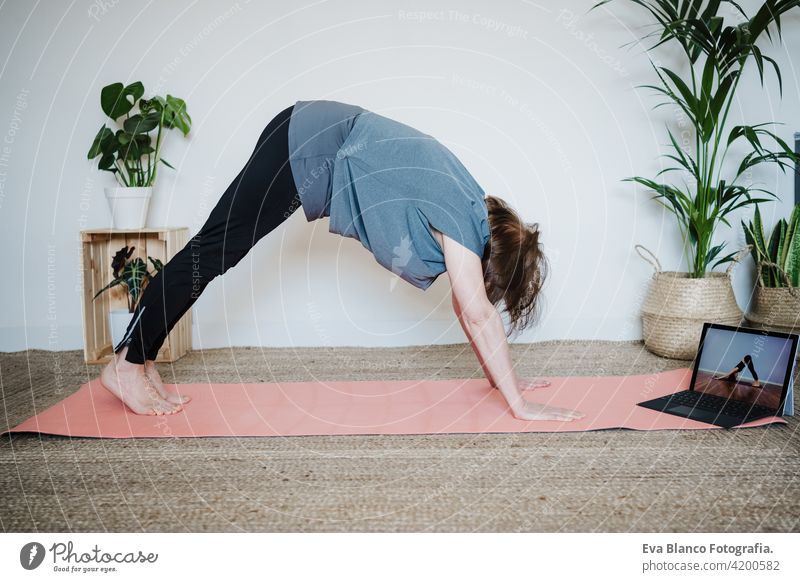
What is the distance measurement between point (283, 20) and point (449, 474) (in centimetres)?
215

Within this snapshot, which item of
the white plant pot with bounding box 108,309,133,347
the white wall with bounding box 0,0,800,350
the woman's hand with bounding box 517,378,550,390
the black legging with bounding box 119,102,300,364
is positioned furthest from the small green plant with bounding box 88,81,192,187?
the woman's hand with bounding box 517,378,550,390

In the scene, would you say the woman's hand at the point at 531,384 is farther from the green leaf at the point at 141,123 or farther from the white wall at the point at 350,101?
the green leaf at the point at 141,123

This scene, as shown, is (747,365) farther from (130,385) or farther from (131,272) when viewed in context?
(131,272)

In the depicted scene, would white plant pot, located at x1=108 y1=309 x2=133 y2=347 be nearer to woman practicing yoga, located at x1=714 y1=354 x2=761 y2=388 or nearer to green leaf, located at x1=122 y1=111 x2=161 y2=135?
green leaf, located at x1=122 y1=111 x2=161 y2=135

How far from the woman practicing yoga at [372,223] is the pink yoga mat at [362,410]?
99mm

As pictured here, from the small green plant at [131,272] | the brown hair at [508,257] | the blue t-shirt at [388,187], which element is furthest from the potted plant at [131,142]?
the brown hair at [508,257]

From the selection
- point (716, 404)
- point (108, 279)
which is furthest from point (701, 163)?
point (108, 279)

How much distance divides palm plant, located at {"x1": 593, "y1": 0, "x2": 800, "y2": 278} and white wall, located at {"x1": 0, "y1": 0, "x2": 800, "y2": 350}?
13 cm

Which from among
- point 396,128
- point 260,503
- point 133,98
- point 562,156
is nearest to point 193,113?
point 133,98

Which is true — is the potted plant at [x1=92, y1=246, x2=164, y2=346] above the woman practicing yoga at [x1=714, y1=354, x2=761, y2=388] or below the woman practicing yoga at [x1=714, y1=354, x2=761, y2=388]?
above

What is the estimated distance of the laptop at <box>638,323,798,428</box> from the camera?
1.99 m

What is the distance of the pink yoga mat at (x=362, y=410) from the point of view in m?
1.95

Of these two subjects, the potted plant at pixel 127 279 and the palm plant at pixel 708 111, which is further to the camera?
the potted plant at pixel 127 279

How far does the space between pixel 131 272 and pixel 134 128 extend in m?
0.56
